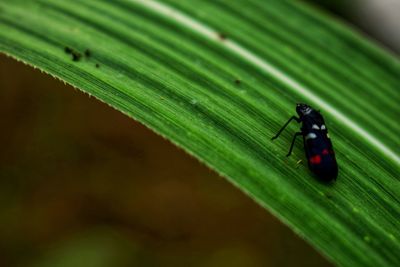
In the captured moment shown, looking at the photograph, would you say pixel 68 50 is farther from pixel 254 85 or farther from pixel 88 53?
pixel 254 85

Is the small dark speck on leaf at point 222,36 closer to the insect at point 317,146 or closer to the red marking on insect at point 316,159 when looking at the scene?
the insect at point 317,146

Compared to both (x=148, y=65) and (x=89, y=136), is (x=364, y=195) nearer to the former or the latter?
(x=148, y=65)

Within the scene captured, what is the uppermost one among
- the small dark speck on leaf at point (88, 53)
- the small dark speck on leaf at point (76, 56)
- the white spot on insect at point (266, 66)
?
the white spot on insect at point (266, 66)

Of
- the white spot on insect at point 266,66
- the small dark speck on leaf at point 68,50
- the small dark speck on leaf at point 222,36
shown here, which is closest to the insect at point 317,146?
the white spot on insect at point 266,66

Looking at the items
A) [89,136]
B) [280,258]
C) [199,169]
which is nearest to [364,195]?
[280,258]

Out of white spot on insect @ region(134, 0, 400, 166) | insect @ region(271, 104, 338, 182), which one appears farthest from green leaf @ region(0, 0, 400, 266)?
insect @ region(271, 104, 338, 182)

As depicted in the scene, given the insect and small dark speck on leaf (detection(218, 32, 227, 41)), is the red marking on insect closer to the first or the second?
the insect

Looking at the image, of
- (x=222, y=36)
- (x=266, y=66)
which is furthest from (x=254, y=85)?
(x=222, y=36)
